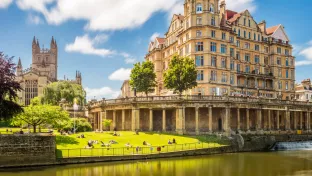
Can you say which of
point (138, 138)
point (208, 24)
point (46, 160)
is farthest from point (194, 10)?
point (46, 160)

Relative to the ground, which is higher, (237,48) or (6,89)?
(237,48)

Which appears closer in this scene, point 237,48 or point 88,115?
point 88,115

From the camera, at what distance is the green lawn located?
1676 inches

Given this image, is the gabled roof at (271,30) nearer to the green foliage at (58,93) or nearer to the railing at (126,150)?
the railing at (126,150)

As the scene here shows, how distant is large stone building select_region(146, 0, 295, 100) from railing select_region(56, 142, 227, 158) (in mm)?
27797

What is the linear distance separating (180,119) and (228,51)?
27.6 meters

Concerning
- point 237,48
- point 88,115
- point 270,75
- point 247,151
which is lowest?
point 247,151

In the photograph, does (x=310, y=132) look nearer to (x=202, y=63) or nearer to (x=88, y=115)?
(x=202, y=63)

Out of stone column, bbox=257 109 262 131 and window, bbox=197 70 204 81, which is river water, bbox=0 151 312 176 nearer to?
stone column, bbox=257 109 262 131

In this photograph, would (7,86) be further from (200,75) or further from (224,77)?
(224,77)

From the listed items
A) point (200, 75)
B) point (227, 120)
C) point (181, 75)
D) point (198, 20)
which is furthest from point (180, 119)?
point (198, 20)

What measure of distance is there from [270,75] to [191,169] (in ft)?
217

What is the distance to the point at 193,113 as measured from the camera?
66938 millimetres

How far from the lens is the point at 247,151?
2365 inches
